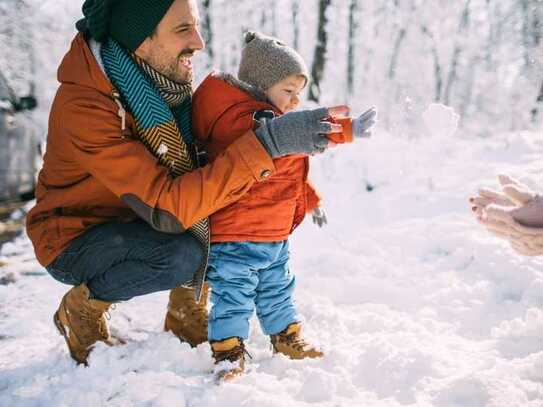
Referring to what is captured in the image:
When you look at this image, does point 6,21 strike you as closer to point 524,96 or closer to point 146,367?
point 146,367

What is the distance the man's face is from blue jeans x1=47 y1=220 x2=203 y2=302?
A: 2.51ft

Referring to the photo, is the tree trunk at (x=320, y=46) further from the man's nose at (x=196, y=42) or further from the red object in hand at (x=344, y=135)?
the red object in hand at (x=344, y=135)

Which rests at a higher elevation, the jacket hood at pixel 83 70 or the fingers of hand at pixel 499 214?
the jacket hood at pixel 83 70

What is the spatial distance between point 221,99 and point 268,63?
12.0 inches

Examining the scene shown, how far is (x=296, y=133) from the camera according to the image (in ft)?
5.94

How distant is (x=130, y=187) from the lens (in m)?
1.87

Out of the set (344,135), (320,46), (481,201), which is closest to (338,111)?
(344,135)

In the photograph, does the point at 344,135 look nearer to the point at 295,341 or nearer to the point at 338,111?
the point at 338,111

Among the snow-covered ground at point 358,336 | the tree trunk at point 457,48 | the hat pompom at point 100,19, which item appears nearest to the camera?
the snow-covered ground at point 358,336

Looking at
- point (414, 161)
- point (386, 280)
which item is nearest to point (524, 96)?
point (414, 161)

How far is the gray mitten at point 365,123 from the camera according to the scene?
1.86 m

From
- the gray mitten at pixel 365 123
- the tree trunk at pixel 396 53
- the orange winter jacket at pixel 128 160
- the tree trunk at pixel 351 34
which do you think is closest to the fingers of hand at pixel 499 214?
the gray mitten at pixel 365 123

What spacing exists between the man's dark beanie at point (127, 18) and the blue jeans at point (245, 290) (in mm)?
1014

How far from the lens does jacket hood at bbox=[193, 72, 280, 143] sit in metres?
2.11
